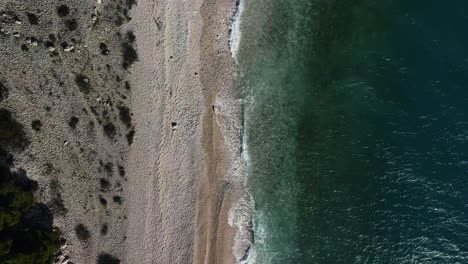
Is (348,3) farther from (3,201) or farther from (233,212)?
(3,201)

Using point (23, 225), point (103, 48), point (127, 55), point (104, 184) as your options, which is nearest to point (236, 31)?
point (127, 55)

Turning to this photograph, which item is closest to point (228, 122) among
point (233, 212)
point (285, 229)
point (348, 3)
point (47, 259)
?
point (233, 212)

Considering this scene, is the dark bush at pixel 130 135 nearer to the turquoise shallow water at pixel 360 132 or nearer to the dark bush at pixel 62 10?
the turquoise shallow water at pixel 360 132

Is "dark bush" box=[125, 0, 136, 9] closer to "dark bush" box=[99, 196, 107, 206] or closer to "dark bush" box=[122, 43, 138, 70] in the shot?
"dark bush" box=[122, 43, 138, 70]

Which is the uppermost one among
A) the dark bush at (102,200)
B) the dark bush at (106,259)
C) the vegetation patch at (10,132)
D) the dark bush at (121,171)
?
the vegetation patch at (10,132)

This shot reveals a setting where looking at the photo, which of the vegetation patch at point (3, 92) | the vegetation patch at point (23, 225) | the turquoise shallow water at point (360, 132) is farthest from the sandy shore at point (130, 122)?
the turquoise shallow water at point (360, 132)

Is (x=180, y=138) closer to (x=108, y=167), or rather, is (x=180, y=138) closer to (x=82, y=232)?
(x=108, y=167)

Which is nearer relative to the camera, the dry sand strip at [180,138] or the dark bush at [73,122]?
the dark bush at [73,122]
